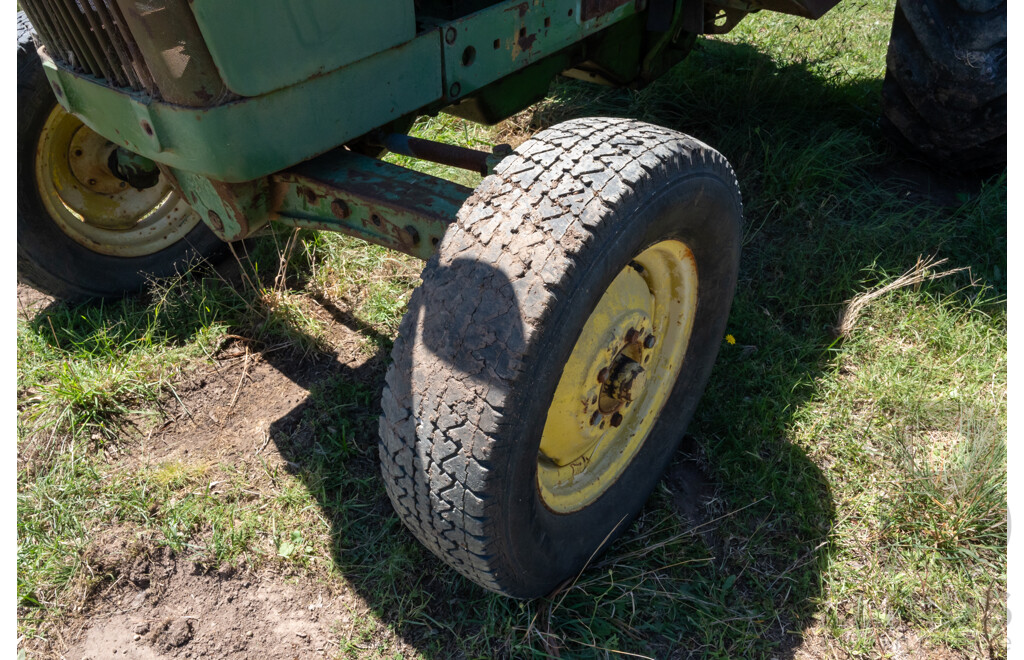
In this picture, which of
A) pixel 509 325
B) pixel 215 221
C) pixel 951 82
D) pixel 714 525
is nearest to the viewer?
pixel 509 325

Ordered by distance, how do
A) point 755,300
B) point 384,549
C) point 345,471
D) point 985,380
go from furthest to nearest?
point 755,300 → point 985,380 → point 345,471 → point 384,549

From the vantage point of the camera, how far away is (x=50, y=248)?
116 inches

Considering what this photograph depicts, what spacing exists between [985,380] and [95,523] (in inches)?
121

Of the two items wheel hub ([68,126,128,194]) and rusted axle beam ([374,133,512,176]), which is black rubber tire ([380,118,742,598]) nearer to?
rusted axle beam ([374,133,512,176])

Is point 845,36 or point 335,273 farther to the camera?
point 845,36

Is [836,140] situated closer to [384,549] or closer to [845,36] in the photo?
[845,36]

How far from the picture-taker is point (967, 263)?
3271mm

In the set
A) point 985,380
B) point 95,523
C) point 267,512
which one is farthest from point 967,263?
point 95,523

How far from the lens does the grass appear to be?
2.11 m

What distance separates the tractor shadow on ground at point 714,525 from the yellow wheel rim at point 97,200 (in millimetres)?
892

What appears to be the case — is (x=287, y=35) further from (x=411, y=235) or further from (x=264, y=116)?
(x=411, y=235)

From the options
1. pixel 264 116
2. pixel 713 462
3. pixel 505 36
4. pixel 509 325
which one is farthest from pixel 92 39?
pixel 713 462

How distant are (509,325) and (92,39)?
1.25 m

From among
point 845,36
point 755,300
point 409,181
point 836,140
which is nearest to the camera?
point 409,181
